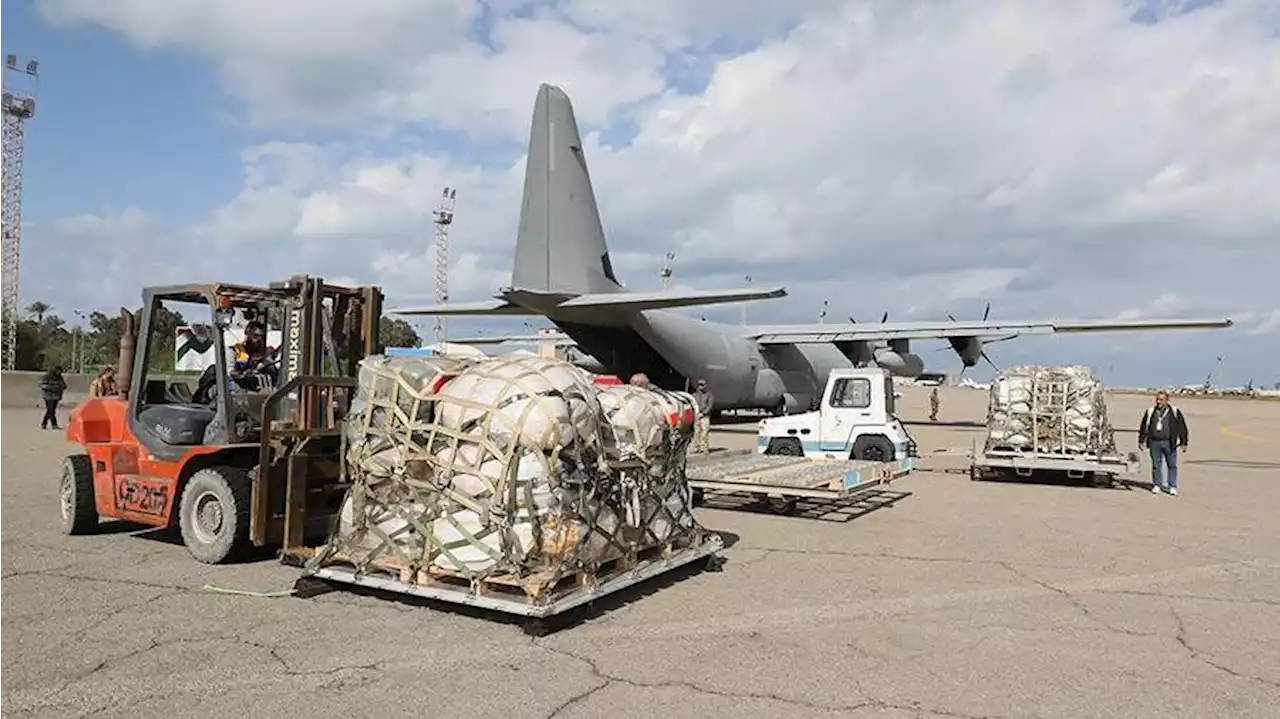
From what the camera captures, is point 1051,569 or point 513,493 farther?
point 1051,569

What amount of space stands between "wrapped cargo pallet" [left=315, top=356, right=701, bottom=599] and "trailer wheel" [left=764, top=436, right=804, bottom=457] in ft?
29.2

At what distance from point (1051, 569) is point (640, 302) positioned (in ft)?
45.2

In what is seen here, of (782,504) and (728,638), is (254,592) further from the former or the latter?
(782,504)

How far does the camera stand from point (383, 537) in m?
7.01

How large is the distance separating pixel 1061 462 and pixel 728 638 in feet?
37.4

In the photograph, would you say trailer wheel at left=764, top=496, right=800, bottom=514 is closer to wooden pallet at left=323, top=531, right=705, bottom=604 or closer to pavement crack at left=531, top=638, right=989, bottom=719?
wooden pallet at left=323, top=531, right=705, bottom=604

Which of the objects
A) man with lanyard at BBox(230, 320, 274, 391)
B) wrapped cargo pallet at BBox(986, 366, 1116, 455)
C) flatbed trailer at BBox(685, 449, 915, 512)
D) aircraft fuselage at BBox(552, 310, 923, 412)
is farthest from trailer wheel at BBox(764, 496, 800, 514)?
aircraft fuselage at BBox(552, 310, 923, 412)

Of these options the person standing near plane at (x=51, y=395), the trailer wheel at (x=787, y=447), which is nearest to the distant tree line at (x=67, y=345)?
the person standing near plane at (x=51, y=395)

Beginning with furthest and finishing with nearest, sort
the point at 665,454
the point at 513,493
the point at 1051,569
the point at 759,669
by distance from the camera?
the point at 1051,569, the point at 665,454, the point at 513,493, the point at 759,669

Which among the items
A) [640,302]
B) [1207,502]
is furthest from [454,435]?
[640,302]

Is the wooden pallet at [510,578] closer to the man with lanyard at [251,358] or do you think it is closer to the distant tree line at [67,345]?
the man with lanyard at [251,358]

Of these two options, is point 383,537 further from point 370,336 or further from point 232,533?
point 370,336

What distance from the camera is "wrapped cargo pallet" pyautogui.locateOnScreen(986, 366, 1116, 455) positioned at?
1602 cm

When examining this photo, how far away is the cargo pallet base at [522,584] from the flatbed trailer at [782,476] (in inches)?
132
